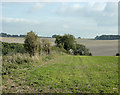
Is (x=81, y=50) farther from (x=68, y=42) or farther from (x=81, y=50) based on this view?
(x=68, y=42)

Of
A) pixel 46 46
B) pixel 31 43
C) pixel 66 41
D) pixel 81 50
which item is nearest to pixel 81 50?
pixel 81 50

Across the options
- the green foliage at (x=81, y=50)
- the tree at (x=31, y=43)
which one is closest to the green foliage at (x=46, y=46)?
the tree at (x=31, y=43)

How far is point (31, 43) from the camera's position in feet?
41.6

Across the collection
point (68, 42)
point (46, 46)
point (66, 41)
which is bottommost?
point (46, 46)

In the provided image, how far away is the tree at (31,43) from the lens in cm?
1268

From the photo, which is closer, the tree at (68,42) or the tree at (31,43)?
the tree at (31,43)

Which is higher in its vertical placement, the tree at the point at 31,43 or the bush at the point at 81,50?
the tree at the point at 31,43

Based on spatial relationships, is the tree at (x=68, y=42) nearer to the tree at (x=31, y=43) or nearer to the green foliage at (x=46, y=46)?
the green foliage at (x=46, y=46)

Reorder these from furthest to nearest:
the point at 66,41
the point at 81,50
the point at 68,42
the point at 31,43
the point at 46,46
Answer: the point at 81,50 → the point at 66,41 → the point at 68,42 → the point at 46,46 → the point at 31,43

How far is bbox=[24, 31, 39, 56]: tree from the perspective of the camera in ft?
41.6

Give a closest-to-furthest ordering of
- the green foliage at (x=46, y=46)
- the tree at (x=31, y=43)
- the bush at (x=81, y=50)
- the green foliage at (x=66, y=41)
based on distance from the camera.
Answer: the tree at (x=31, y=43), the green foliage at (x=46, y=46), the green foliage at (x=66, y=41), the bush at (x=81, y=50)

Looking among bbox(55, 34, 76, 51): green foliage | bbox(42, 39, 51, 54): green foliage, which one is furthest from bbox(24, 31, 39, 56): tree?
bbox(55, 34, 76, 51): green foliage

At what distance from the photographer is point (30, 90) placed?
4.73 meters

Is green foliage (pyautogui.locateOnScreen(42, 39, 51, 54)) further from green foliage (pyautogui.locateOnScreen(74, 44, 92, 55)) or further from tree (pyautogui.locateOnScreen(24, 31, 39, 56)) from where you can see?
green foliage (pyautogui.locateOnScreen(74, 44, 92, 55))
